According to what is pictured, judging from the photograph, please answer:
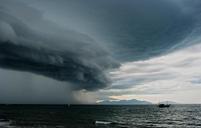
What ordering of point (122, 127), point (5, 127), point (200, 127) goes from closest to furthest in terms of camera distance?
point (5, 127) → point (122, 127) → point (200, 127)

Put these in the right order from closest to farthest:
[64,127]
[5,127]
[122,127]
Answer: [5,127] → [64,127] → [122,127]

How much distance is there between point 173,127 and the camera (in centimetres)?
7469

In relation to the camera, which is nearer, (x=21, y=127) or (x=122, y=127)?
(x=21, y=127)

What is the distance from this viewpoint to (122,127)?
71.4 metres

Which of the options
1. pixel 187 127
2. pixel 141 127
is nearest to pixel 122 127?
pixel 141 127

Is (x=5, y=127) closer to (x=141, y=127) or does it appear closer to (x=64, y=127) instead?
(x=64, y=127)

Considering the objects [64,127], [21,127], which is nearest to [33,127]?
[21,127]

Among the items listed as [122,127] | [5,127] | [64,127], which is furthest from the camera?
[122,127]

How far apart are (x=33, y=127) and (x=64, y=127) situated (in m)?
7.59

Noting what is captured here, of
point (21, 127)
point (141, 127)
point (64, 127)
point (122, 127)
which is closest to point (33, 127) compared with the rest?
point (21, 127)

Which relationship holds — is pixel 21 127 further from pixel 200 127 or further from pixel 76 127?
pixel 200 127

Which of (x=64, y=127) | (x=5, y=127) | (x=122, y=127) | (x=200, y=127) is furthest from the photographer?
(x=200, y=127)

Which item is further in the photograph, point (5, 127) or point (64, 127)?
point (64, 127)

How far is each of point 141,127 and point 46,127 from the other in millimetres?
26490
